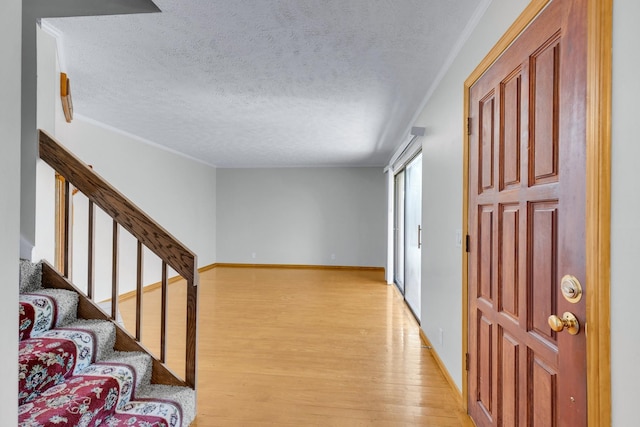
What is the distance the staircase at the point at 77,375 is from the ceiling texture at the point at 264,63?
1.59 metres

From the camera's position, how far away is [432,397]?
2.25 m

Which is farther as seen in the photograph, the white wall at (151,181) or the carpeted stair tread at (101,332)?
the white wall at (151,181)

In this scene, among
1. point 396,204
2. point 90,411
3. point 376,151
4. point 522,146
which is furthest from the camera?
point 396,204

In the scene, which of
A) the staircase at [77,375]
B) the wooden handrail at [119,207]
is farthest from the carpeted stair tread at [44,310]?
the wooden handrail at [119,207]

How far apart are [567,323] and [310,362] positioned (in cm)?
213

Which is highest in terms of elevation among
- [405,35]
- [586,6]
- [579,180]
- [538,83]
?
[405,35]

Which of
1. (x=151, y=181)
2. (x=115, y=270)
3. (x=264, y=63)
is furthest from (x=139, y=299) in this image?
(x=151, y=181)

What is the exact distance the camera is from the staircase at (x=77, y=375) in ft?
4.70

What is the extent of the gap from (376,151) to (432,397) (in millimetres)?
4312

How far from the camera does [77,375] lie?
5.42ft

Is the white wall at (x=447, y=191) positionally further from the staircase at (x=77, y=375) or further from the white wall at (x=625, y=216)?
the staircase at (x=77, y=375)

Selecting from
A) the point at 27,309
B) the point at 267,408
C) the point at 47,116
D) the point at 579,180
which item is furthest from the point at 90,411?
the point at 579,180

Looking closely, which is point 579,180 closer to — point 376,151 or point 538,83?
point 538,83

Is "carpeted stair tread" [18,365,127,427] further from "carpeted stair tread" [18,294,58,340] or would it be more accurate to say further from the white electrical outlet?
the white electrical outlet
